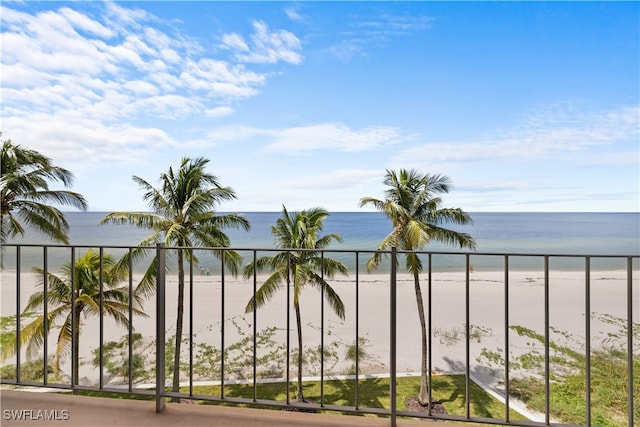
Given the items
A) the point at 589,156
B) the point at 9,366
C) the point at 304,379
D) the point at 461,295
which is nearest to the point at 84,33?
the point at 9,366

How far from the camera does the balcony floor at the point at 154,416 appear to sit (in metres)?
1.65

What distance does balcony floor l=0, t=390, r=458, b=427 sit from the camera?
1.65 meters

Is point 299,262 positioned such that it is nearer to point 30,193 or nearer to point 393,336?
point 30,193

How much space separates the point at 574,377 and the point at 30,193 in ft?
55.2

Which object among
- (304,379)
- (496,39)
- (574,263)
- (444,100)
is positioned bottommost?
(304,379)

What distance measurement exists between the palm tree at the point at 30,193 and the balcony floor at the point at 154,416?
9706 millimetres

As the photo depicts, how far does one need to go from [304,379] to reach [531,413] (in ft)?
19.7

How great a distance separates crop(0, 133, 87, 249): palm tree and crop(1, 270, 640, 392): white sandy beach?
15.2 feet

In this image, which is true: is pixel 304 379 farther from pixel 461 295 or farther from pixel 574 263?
pixel 574 263

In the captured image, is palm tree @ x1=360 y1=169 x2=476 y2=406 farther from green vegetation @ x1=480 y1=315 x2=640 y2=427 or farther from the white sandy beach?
green vegetation @ x1=480 y1=315 x2=640 y2=427

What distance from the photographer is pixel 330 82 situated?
58.5 ft

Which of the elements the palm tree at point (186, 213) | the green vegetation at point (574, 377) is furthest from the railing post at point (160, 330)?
the green vegetation at point (574, 377)

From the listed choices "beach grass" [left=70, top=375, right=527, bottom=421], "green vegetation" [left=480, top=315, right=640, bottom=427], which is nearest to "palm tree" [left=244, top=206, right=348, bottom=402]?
"beach grass" [left=70, top=375, right=527, bottom=421]

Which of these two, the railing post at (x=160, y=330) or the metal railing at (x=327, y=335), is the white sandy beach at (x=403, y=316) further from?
the railing post at (x=160, y=330)
